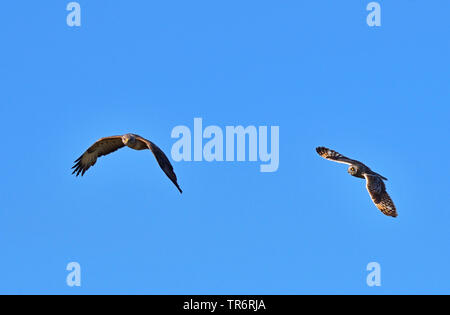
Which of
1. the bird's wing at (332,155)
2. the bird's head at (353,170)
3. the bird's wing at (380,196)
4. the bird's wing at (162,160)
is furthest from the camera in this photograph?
the bird's wing at (332,155)

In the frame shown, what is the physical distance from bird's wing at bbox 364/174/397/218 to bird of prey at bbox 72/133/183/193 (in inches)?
240

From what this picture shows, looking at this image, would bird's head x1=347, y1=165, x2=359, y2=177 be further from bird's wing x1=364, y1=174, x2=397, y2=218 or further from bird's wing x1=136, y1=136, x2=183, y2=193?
bird's wing x1=136, y1=136, x2=183, y2=193

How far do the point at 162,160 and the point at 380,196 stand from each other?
21.5ft

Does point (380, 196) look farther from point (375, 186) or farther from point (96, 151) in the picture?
point (96, 151)

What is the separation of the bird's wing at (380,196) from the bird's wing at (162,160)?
6071 mm

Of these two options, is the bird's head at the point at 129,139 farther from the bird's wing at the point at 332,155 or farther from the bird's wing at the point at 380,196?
the bird's wing at the point at 380,196

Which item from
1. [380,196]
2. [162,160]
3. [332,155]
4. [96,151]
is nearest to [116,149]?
[96,151]

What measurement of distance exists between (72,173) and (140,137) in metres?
4.07

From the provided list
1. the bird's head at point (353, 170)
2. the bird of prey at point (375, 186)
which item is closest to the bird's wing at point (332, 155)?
the bird of prey at point (375, 186)

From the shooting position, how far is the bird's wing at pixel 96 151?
25266 mm

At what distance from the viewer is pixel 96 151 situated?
25.9 meters
